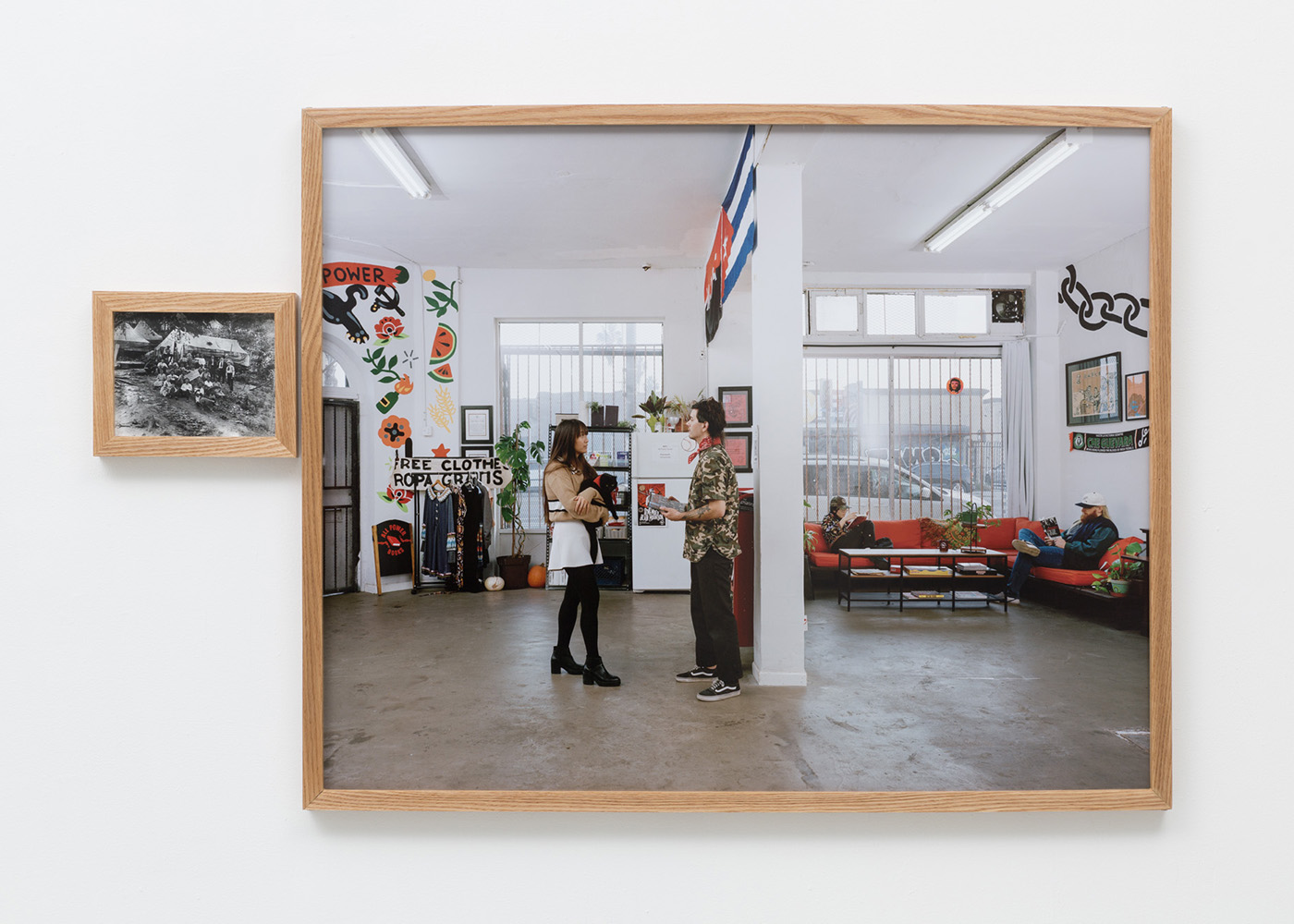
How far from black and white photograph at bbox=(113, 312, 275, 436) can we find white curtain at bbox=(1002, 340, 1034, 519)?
1.94 meters

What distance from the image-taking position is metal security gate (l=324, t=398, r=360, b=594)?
67.6 inches

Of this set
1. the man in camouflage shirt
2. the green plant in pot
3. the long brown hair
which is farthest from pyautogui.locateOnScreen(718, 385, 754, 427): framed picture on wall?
the green plant in pot

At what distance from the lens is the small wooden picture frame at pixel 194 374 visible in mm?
1705

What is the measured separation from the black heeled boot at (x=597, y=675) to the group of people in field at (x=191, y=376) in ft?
3.81

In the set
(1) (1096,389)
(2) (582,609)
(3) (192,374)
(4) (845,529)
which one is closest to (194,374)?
(3) (192,374)

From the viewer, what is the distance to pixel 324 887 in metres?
1.76

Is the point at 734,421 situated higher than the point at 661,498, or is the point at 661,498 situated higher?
the point at 734,421

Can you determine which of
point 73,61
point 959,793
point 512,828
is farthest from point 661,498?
point 73,61

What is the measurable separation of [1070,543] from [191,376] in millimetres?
2320

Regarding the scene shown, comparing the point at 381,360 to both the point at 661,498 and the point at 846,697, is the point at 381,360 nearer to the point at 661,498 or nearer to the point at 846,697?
the point at 661,498

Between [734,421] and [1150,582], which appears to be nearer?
[1150,582]

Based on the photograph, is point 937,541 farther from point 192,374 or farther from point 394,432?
point 192,374

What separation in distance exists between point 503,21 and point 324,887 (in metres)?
2.33

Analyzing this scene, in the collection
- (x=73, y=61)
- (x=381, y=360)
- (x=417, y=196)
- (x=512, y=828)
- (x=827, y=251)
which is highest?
(x=73, y=61)
